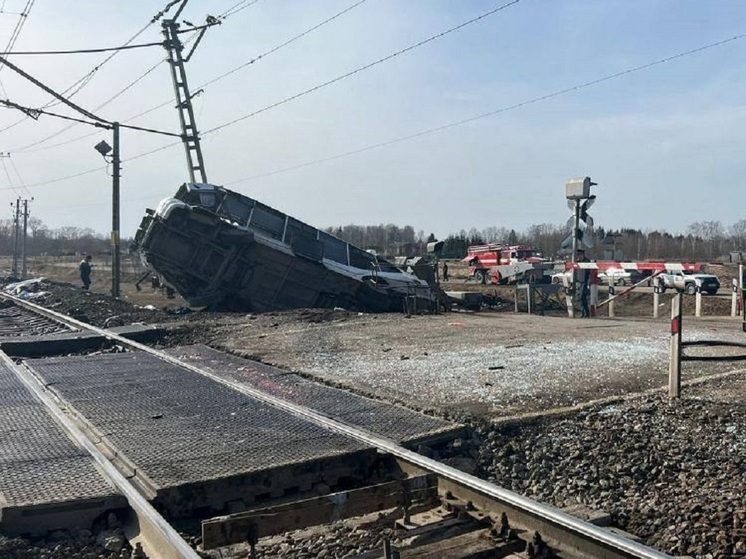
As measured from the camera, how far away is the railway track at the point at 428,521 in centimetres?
399

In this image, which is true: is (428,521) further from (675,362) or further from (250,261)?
(250,261)

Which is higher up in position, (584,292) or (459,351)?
(584,292)

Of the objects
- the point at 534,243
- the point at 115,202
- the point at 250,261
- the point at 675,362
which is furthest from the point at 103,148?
the point at 534,243

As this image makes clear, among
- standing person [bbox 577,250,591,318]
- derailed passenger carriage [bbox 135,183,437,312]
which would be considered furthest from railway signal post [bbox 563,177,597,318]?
derailed passenger carriage [bbox 135,183,437,312]

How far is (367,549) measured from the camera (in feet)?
14.0

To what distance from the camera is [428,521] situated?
4.70 metres

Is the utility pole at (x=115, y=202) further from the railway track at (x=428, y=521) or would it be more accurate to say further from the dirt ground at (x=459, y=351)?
the railway track at (x=428, y=521)

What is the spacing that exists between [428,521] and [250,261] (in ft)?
57.1

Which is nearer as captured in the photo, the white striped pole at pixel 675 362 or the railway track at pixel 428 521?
the railway track at pixel 428 521

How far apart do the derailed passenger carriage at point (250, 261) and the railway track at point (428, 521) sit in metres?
15.9

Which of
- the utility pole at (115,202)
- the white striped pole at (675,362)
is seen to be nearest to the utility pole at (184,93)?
the utility pole at (115,202)

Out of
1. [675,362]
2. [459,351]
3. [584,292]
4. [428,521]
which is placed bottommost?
[428,521]

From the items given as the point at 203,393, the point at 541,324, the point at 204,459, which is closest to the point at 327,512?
the point at 204,459

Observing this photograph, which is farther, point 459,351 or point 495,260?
point 495,260
